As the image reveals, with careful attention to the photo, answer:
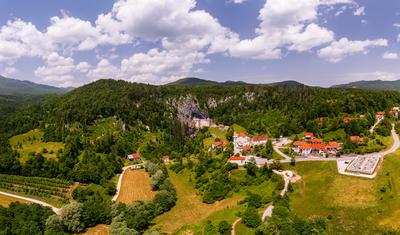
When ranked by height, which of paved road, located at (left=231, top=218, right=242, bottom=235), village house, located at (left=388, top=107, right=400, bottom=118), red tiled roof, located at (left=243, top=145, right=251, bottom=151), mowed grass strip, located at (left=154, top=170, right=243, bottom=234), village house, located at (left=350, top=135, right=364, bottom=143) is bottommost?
mowed grass strip, located at (left=154, top=170, right=243, bottom=234)

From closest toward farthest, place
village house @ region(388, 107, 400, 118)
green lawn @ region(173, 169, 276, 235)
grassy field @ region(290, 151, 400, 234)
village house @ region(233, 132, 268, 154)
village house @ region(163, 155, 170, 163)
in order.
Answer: grassy field @ region(290, 151, 400, 234) < green lawn @ region(173, 169, 276, 235) < village house @ region(233, 132, 268, 154) < village house @ region(163, 155, 170, 163) < village house @ region(388, 107, 400, 118)

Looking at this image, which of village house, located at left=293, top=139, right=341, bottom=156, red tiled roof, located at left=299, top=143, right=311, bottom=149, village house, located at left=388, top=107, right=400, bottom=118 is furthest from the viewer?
village house, located at left=388, top=107, right=400, bottom=118

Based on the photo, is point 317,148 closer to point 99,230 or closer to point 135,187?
point 135,187

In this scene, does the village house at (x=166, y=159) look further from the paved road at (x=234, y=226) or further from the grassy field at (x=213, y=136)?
the paved road at (x=234, y=226)

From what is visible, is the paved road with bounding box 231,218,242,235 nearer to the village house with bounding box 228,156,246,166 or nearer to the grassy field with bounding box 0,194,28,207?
the village house with bounding box 228,156,246,166

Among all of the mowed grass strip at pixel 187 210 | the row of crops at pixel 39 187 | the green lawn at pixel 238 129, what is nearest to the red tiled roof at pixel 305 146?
the mowed grass strip at pixel 187 210

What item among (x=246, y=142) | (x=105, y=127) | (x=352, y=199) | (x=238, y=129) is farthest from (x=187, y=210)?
(x=105, y=127)

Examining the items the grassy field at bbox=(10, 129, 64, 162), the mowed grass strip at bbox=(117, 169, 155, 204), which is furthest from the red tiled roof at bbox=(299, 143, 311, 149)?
the grassy field at bbox=(10, 129, 64, 162)

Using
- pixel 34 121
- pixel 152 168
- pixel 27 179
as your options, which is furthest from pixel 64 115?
pixel 152 168

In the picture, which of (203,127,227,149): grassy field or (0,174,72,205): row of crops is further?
(203,127,227,149): grassy field
